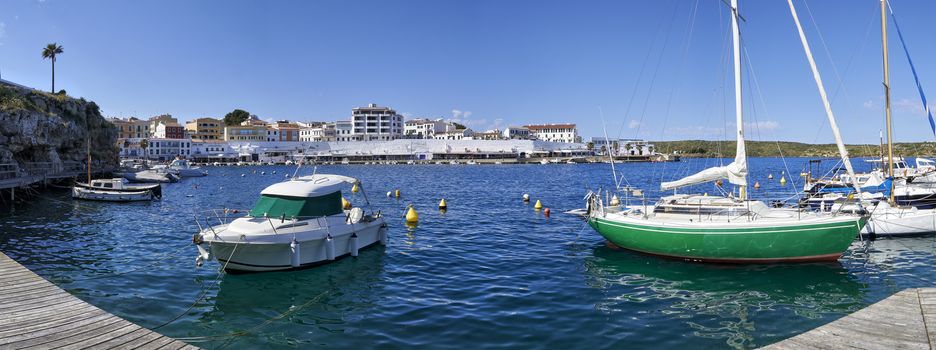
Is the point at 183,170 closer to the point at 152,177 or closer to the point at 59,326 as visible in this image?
the point at 152,177

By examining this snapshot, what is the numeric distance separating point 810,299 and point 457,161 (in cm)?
16360

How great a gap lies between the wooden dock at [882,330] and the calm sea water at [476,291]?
2766 mm

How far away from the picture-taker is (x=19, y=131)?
48.3m

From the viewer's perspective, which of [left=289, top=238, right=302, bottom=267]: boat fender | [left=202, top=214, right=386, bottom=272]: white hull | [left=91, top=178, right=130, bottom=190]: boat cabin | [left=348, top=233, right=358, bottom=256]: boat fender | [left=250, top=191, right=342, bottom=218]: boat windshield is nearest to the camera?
[left=202, top=214, right=386, bottom=272]: white hull

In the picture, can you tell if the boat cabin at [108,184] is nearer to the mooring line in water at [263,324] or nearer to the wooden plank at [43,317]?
the mooring line in water at [263,324]

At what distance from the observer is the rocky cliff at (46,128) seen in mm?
47750

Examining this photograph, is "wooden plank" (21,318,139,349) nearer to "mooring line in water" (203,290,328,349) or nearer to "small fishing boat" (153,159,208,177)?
"mooring line in water" (203,290,328,349)

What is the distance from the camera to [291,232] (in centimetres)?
1816

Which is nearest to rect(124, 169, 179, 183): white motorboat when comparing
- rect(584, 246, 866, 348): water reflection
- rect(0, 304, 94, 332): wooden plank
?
rect(0, 304, 94, 332): wooden plank

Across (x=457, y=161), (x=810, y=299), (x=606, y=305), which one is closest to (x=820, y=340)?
(x=606, y=305)

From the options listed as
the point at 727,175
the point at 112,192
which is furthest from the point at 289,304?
the point at 112,192

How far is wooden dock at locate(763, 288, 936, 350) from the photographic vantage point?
8328mm

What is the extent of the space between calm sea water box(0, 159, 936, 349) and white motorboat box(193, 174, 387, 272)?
0.56 meters

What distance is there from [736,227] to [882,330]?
10167 millimetres
